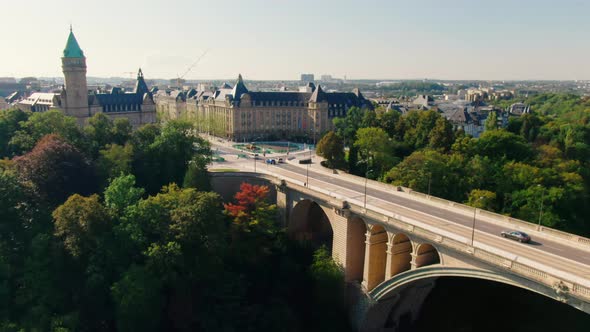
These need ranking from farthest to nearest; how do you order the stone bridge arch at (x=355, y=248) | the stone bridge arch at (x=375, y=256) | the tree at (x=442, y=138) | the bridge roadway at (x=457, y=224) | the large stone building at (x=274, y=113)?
1. the large stone building at (x=274, y=113)
2. the tree at (x=442, y=138)
3. the stone bridge arch at (x=355, y=248)
4. the stone bridge arch at (x=375, y=256)
5. the bridge roadway at (x=457, y=224)

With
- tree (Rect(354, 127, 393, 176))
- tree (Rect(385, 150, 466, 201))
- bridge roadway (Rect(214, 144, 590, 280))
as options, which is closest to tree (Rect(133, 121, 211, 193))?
bridge roadway (Rect(214, 144, 590, 280))

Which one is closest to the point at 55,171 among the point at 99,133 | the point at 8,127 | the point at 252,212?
the point at 99,133

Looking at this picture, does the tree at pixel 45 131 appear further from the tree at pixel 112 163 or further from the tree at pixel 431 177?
the tree at pixel 431 177

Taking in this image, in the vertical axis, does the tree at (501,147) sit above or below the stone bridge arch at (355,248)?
above

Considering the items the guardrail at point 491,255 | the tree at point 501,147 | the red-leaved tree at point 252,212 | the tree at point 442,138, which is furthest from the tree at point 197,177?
the tree at point 501,147

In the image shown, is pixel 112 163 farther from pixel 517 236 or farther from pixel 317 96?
pixel 317 96

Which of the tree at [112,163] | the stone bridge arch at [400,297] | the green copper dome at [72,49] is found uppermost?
the green copper dome at [72,49]

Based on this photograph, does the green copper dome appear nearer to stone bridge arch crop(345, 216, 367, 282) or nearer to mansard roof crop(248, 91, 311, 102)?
mansard roof crop(248, 91, 311, 102)
